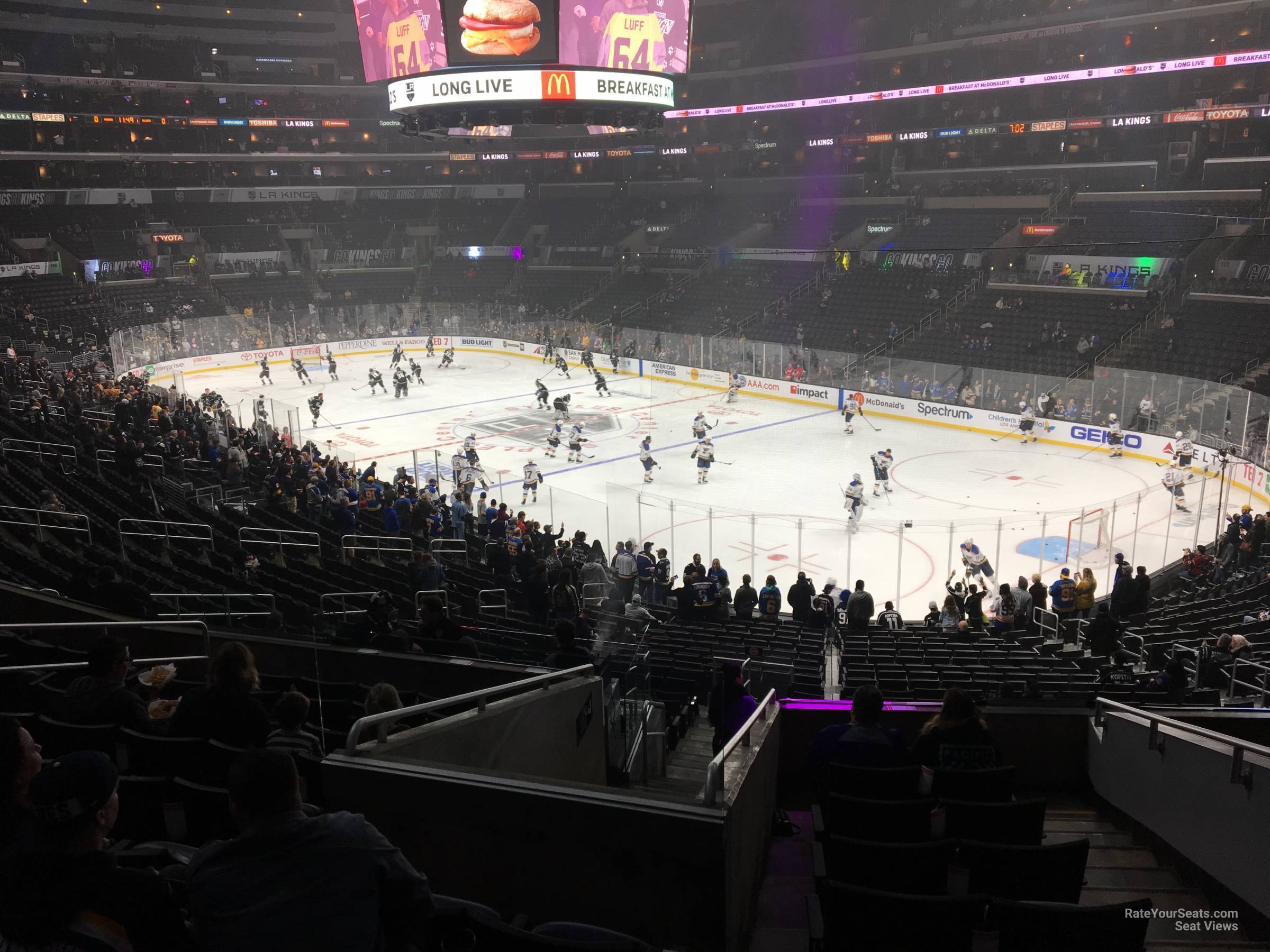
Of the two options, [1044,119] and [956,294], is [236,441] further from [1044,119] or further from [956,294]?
[1044,119]

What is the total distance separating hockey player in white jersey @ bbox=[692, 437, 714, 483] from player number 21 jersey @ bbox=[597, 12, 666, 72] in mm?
8614

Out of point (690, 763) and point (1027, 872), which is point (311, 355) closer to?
point (690, 763)

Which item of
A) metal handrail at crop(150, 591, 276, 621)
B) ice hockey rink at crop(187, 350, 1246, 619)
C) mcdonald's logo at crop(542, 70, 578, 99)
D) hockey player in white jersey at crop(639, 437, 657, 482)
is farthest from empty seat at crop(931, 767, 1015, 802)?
hockey player in white jersey at crop(639, 437, 657, 482)

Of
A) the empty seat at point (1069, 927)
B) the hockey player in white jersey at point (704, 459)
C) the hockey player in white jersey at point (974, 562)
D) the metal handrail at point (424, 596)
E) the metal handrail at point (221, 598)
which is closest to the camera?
the empty seat at point (1069, 927)

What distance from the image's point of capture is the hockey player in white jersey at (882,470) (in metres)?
21.5

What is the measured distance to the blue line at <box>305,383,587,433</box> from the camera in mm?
30672

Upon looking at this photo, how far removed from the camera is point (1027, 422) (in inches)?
1040

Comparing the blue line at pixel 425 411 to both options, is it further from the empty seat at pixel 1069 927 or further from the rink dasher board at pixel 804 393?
the empty seat at pixel 1069 927

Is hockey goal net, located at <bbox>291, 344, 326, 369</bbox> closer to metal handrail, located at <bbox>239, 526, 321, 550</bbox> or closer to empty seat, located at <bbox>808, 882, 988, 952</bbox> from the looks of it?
metal handrail, located at <bbox>239, 526, 321, 550</bbox>

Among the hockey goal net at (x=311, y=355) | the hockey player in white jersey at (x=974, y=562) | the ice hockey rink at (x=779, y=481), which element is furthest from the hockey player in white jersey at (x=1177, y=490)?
the hockey goal net at (x=311, y=355)

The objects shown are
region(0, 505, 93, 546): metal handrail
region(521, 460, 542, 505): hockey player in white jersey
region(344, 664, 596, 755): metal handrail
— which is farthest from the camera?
region(521, 460, 542, 505): hockey player in white jersey

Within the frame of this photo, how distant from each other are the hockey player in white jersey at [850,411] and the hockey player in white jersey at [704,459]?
6.74 meters

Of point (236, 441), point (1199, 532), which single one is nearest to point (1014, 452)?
point (1199, 532)

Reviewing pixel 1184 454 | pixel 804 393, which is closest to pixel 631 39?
pixel 1184 454
